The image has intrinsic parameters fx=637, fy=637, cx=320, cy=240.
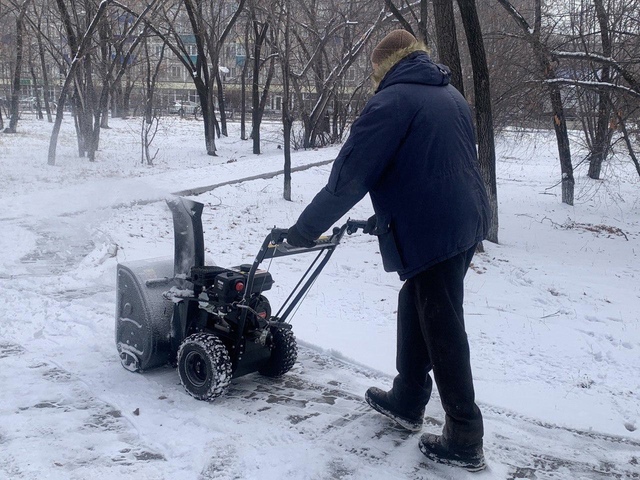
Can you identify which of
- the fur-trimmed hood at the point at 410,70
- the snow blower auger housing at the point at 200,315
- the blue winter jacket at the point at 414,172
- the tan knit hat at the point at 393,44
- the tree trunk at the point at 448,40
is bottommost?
the snow blower auger housing at the point at 200,315

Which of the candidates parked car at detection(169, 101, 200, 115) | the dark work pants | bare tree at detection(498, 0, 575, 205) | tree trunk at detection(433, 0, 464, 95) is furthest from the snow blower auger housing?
parked car at detection(169, 101, 200, 115)

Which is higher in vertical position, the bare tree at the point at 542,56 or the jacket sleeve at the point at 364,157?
the bare tree at the point at 542,56

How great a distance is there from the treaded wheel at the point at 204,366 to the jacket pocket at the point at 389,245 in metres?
1.26

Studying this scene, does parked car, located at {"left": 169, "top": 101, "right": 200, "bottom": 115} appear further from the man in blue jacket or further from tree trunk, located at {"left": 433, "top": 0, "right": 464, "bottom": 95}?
the man in blue jacket

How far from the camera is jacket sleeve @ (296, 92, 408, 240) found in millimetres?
3135

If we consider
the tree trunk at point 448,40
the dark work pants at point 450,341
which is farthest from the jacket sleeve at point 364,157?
the tree trunk at point 448,40

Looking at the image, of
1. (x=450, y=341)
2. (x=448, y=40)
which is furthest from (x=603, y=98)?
(x=450, y=341)

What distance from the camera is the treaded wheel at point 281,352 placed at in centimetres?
430

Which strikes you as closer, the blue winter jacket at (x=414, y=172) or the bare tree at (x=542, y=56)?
the blue winter jacket at (x=414, y=172)

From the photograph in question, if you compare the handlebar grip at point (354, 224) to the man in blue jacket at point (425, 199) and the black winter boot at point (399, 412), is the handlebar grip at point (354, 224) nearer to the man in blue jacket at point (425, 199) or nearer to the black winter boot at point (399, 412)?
the man in blue jacket at point (425, 199)

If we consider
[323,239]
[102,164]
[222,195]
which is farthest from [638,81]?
[102,164]

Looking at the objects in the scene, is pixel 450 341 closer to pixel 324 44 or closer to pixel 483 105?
pixel 483 105

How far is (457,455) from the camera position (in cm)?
327

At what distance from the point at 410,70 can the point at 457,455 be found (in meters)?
1.99
